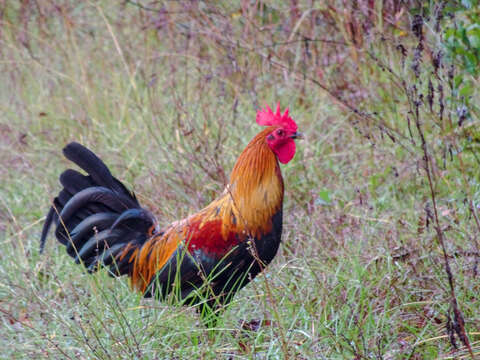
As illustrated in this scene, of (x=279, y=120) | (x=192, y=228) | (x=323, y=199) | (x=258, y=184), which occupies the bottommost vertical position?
(x=323, y=199)

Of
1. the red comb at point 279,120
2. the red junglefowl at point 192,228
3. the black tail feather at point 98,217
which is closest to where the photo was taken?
the red junglefowl at point 192,228

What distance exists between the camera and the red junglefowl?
335 cm

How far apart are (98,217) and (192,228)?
0.60 metres

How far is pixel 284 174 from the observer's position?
5137 mm

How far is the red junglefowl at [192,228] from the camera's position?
3348 mm

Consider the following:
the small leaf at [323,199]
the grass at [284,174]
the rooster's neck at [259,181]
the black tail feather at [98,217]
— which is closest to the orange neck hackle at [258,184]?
the rooster's neck at [259,181]

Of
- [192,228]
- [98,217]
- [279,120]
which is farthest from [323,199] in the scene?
[98,217]

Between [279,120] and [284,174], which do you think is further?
[284,174]

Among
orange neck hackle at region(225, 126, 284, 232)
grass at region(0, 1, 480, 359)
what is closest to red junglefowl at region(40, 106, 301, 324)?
orange neck hackle at region(225, 126, 284, 232)

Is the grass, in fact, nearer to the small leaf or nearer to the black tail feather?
the small leaf

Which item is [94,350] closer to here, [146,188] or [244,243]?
[244,243]

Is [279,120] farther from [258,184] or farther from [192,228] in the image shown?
[192,228]

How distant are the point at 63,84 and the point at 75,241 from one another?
420cm

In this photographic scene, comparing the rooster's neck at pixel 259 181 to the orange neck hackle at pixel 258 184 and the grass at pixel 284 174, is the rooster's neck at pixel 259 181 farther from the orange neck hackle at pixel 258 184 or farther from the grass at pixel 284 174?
the grass at pixel 284 174
